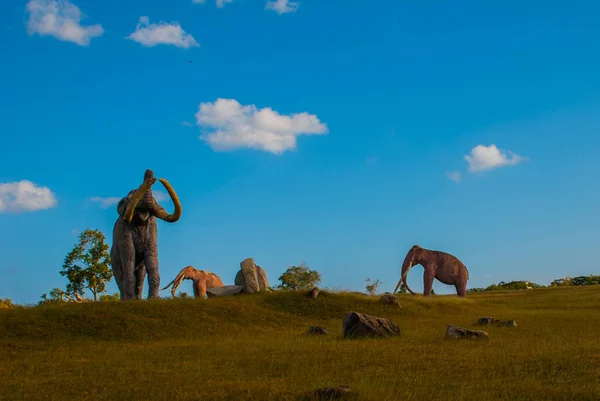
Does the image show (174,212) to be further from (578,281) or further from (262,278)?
(578,281)

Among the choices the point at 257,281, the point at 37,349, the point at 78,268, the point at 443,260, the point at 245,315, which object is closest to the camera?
the point at 37,349

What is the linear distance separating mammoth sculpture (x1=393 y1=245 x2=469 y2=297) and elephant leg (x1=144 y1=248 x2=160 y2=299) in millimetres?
17306

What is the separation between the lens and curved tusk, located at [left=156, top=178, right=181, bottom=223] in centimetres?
2461

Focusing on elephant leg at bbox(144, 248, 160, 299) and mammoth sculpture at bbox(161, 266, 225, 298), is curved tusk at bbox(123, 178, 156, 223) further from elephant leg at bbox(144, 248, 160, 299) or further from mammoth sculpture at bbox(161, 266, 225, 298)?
mammoth sculpture at bbox(161, 266, 225, 298)

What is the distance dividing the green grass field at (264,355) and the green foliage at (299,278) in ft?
119

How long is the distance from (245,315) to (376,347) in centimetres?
966

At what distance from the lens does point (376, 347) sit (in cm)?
1577

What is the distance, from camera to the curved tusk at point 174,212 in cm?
2461

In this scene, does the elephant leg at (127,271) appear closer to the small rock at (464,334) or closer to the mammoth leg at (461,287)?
the small rock at (464,334)

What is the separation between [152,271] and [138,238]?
1.45 meters

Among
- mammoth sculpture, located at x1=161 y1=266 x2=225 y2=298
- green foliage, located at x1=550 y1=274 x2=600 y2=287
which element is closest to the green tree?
mammoth sculpture, located at x1=161 y1=266 x2=225 y2=298

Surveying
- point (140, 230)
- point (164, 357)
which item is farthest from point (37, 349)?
point (140, 230)

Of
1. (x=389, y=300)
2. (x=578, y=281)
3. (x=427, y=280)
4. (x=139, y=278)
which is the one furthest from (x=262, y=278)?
(x=578, y=281)

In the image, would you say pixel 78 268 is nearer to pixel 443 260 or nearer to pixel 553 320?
pixel 443 260
